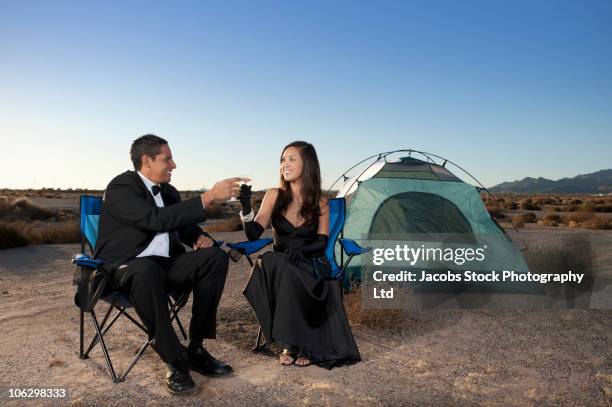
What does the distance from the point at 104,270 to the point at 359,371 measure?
5.73 ft

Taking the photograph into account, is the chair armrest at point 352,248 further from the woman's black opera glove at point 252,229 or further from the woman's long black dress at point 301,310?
the woman's black opera glove at point 252,229

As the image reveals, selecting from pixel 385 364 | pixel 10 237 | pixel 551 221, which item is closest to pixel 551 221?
pixel 551 221

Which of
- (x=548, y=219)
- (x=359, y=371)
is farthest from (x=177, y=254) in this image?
(x=548, y=219)

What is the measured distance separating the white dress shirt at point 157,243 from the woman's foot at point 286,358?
1057 millimetres

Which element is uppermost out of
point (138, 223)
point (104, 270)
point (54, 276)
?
point (138, 223)

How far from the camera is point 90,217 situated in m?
3.90

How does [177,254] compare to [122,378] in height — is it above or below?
above

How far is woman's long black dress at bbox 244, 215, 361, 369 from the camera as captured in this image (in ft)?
11.8

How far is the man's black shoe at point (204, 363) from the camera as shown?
11.0 feet

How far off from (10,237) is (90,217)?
7072 mm

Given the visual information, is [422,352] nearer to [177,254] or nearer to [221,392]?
[221,392]

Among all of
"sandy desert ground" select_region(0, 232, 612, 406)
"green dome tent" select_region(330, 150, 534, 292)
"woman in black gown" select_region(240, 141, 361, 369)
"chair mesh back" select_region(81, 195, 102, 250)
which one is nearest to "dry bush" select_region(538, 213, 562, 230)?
"green dome tent" select_region(330, 150, 534, 292)

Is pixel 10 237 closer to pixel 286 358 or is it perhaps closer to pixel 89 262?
pixel 89 262

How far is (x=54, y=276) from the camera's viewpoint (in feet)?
23.7
